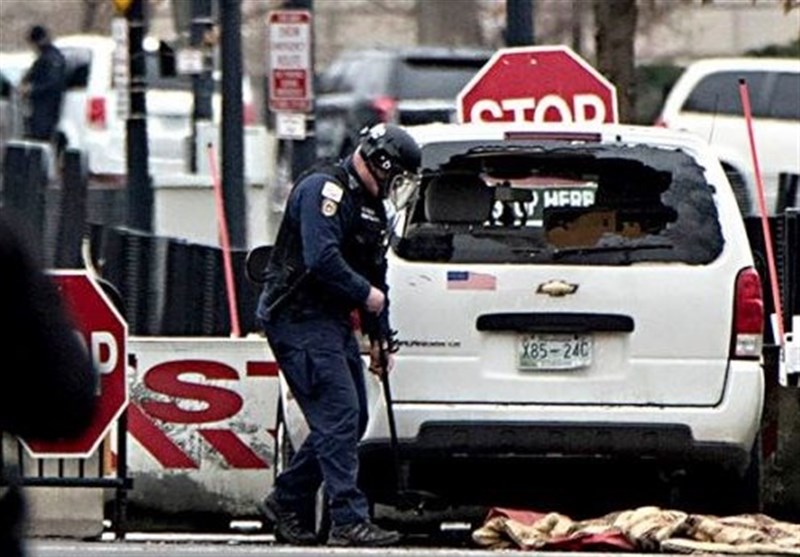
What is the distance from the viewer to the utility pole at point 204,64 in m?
24.5

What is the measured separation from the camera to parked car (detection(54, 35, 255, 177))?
30.4 metres

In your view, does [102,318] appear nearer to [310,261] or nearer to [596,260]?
[310,261]

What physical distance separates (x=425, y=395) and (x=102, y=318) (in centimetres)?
137

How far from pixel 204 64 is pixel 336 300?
1588cm

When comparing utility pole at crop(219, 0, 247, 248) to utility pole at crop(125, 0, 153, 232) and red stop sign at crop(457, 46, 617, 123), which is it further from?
red stop sign at crop(457, 46, 617, 123)

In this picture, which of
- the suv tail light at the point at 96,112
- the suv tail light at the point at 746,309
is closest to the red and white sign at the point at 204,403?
the suv tail light at the point at 746,309

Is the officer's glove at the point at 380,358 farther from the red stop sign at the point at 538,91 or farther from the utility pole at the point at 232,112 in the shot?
the utility pole at the point at 232,112

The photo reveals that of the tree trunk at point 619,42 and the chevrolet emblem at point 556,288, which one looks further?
the tree trunk at point 619,42

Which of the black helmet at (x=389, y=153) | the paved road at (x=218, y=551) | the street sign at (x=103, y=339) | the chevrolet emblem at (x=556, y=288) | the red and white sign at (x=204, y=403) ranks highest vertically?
the black helmet at (x=389, y=153)

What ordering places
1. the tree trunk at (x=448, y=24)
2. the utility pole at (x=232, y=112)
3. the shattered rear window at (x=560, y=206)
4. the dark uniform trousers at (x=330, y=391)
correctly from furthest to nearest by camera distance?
1. the tree trunk at (x=448, y=24)
2. the utility pole at (x=232, y=112)
3. the shattered rear window at (x=560, y=206)
4. the dark uniform trousers at (x=330, y=391)

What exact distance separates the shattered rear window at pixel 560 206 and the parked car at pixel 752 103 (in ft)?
50.6

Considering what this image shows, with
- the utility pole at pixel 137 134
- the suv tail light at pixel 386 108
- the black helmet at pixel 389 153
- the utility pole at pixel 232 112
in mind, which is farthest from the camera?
the suv tail light at pixel 386 108

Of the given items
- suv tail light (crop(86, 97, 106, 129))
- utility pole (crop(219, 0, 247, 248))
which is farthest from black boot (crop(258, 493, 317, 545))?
suv tail light (crop(86, 97, 106, 129))

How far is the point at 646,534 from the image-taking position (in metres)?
11.0
